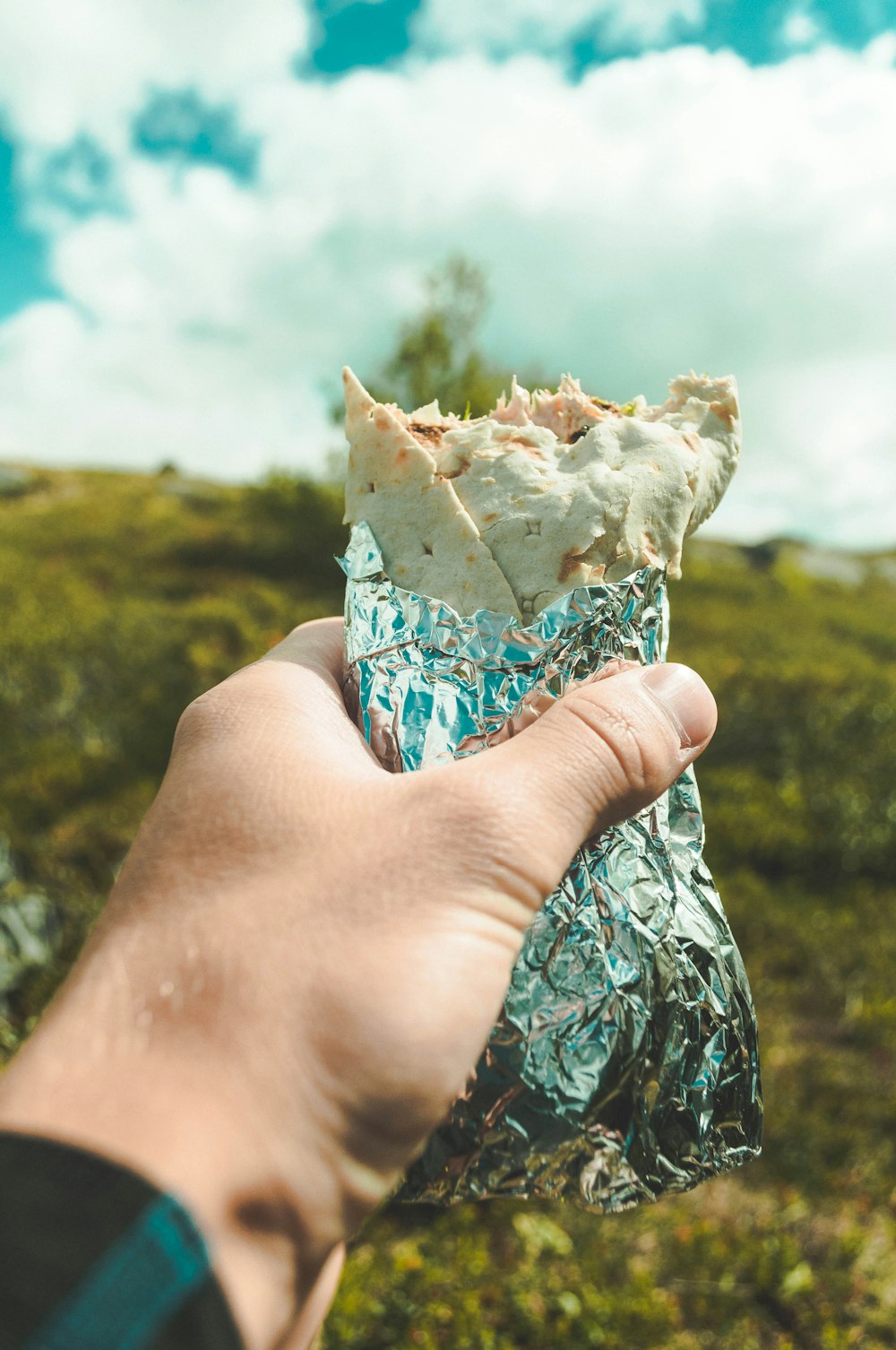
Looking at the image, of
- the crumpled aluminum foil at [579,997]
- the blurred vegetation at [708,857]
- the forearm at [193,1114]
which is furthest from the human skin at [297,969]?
the blurred vegetation at [708,857]

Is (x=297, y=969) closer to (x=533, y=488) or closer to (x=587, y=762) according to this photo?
(x=587, y=762)

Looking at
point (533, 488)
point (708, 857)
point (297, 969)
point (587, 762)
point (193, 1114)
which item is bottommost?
point (708, 857)

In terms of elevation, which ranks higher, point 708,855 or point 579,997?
point 579,997

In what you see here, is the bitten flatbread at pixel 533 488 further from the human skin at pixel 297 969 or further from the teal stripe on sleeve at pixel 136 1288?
the teal stripe on sleeve at pixel 136 1288

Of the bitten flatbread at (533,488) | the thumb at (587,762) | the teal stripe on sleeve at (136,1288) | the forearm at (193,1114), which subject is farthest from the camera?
the bitten flatbread at (533,488)

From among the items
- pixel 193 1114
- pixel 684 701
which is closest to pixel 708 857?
pixel 684 701

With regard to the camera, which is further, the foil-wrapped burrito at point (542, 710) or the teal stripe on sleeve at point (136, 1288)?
the foil-wrapped burrito at point (542, 710)

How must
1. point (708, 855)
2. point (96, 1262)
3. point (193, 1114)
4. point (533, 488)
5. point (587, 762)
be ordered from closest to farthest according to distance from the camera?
point (96, 1262) < point (193, 1114) < point (587, 762) < point (533, 488) < point (708, 855)
